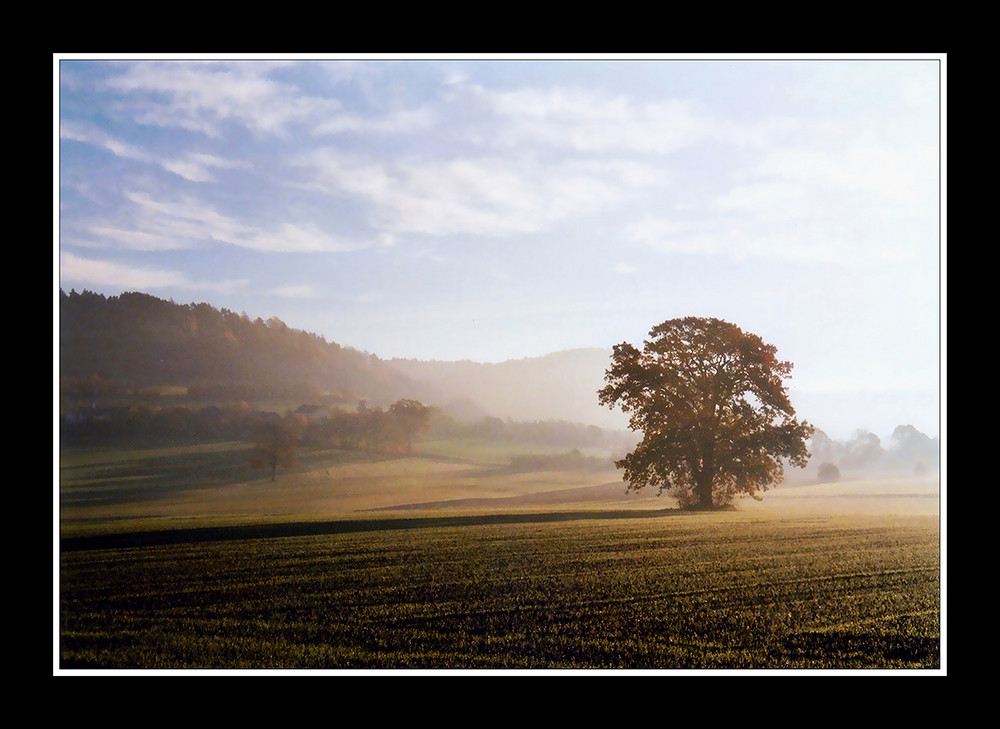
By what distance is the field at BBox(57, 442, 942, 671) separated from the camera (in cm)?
695

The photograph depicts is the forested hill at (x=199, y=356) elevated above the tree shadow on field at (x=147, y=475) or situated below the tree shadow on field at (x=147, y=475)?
above

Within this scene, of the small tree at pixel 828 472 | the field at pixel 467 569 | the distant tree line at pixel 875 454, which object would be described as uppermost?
the distant tree line at pixel 875 454

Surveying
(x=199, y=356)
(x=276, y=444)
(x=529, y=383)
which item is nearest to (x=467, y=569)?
(x=529, y=383)

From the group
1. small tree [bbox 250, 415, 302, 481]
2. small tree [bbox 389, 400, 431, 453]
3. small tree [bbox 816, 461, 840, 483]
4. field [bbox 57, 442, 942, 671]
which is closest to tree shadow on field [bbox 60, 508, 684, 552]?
field [bbox 57, 442, 942, 671]

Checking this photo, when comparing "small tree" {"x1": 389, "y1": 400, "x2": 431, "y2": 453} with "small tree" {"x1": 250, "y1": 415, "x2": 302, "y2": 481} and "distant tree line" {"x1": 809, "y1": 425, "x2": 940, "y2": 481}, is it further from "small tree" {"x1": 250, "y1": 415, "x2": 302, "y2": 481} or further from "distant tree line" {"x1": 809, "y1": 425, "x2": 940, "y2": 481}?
"distant tree line" {"x1": 809, "y1": 425, "x2": 940, "y2": 481}

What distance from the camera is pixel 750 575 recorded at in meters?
7.79

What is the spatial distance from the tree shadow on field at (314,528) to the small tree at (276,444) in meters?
0.70

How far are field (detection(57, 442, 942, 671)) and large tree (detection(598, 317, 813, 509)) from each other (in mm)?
366

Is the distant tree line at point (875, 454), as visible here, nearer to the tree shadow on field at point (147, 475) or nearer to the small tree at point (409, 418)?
the small tree at point (409, 418)

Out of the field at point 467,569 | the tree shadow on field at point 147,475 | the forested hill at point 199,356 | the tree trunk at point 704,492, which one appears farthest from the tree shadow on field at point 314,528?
the forested hill at point 199,356

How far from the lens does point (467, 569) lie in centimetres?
782

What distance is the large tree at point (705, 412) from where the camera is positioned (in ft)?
28.2

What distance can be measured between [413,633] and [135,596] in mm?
3149

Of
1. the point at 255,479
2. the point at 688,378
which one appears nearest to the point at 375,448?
the point at 255,479
